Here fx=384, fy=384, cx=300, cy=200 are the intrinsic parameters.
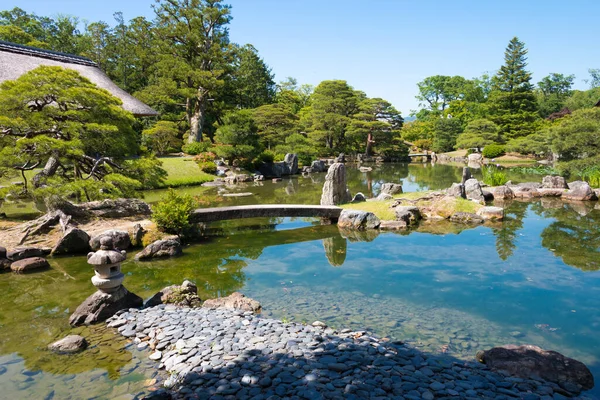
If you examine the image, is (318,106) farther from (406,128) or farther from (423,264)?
(423,264)

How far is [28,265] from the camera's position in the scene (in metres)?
8.20

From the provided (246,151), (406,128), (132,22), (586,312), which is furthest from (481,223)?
(406,128)

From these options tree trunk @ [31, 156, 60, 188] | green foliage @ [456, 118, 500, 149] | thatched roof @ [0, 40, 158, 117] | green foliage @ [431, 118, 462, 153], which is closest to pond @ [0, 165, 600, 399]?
tree trunk @ [31, 156, 60, 188]

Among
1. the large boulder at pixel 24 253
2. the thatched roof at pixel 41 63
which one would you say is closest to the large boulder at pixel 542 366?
the large boulder at pixel 24 253

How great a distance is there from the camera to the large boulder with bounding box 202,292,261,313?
20.1ft

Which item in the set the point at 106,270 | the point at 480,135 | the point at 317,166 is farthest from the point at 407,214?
the point at 480,135

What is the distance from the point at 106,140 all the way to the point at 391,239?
8.43 meters

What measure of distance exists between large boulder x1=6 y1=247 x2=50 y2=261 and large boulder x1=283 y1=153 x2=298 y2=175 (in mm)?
20515

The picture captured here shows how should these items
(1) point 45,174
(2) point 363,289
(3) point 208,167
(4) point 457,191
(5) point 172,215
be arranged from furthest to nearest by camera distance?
(3) point 208,167
(4) point 457,191
(1) point 45,174
(5) point 172,215
(2) point 363,289

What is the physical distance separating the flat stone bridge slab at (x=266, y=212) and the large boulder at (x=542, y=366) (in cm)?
832

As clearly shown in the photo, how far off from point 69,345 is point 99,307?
947 mm

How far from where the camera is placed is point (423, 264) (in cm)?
848

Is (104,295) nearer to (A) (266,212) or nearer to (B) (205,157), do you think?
(A) (266,212)

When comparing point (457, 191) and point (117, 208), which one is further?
point (457, 191)
